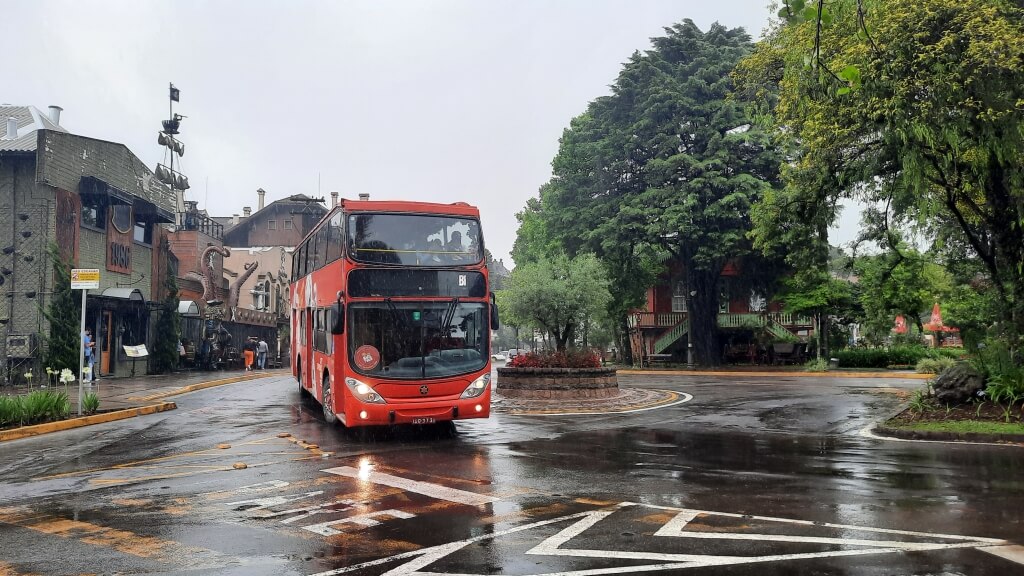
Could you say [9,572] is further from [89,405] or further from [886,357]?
[886,357]

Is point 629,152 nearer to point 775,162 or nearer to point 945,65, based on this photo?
point 775,162

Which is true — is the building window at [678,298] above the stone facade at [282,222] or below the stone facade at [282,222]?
below

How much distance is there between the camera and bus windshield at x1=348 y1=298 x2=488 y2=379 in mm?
12641

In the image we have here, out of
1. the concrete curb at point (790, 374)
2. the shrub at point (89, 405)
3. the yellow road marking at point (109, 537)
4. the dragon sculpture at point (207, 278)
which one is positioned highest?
the dragon sculpture at point (207, 278)

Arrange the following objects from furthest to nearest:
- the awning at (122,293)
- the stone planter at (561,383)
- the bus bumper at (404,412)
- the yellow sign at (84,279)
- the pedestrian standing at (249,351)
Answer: the pedestrian standing at (249,351)
the awning at (122,293)
the stone planter at (561,383)
the yellow sign at (84,279)
the bus bumper at (404,412)

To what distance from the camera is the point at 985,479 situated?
9.08 m

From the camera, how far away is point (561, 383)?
20047 mm

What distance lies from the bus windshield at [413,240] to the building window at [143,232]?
23314mm

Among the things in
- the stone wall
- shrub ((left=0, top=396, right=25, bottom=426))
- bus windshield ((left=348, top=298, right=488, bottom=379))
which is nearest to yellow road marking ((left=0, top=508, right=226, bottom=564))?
bus windshield ((left=348, top=298, right=488, bottom=379))

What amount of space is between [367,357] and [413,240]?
215 cm

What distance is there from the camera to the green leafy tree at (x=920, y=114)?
13625 millimetres

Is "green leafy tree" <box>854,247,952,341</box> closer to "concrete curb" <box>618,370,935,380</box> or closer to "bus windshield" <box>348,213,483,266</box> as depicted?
"concrete curb" <box>618,370,935,380</box>

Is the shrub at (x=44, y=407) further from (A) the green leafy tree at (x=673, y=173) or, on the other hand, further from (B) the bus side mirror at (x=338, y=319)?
(A) the green leafy tree at (x=673, y=173)

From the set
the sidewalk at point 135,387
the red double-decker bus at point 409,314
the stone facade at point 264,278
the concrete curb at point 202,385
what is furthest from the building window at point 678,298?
the red double-decker bus at point 409,314
